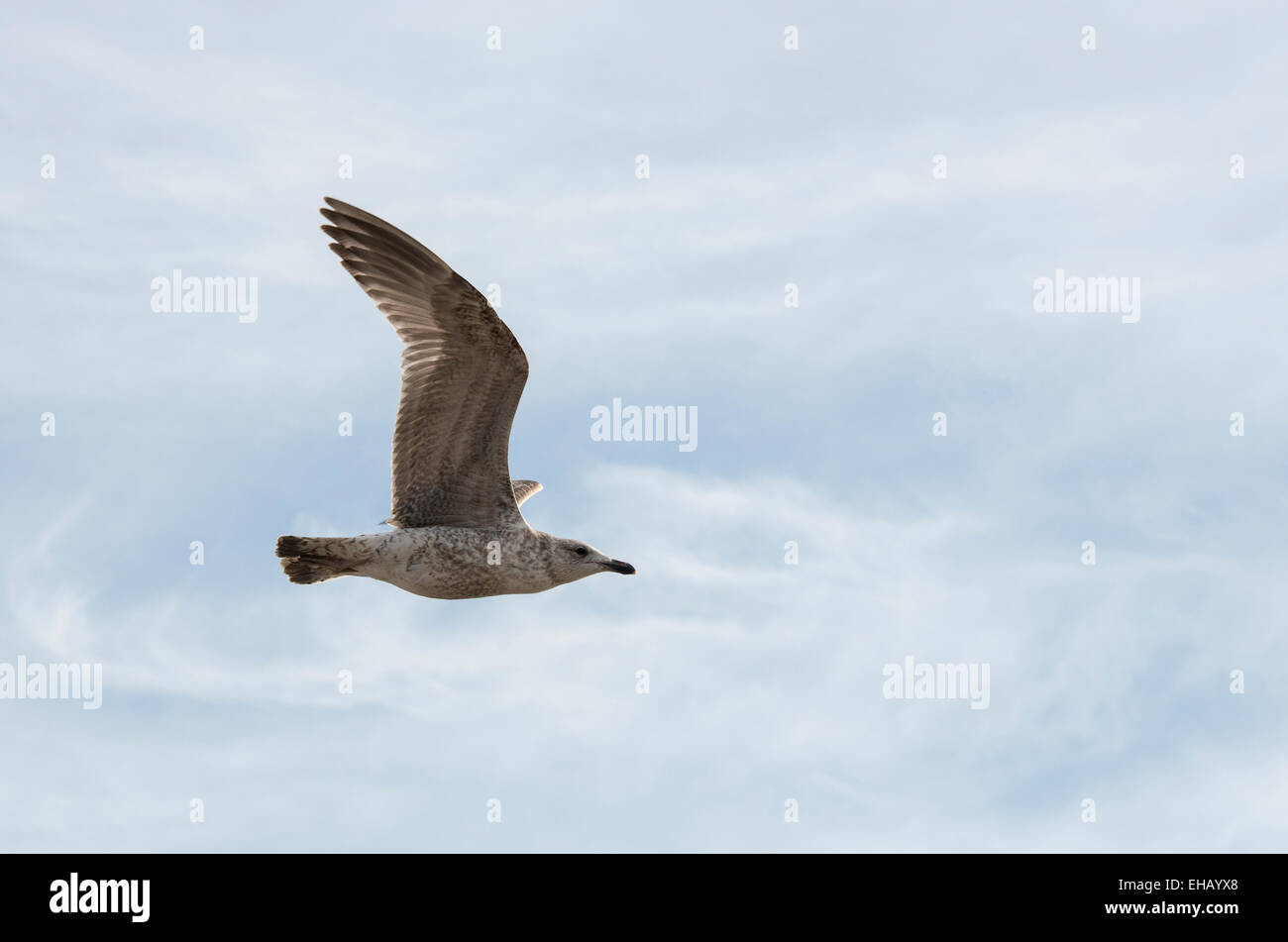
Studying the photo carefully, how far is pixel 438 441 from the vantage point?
57.2 ft

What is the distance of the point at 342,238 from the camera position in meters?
17.6

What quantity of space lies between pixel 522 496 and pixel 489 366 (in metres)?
4.71

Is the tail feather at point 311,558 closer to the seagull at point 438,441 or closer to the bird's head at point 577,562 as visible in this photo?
the seagull at point 438,441

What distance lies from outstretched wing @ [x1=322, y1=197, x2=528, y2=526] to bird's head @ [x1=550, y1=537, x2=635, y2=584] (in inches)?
27.9

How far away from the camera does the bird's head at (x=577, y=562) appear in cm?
1812

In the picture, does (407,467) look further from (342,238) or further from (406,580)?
(342,238)

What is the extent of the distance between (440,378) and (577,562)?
2.91 m

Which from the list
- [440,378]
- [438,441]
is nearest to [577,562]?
[438,441]

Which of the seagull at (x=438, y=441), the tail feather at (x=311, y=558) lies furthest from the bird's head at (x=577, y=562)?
the tail feather at (x=311, y=558)

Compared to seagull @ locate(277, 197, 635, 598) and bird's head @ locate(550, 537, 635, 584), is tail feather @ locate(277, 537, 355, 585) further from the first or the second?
bird's head @ locate(550, 537, 635, 584)

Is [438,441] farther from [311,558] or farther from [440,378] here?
[311,558]

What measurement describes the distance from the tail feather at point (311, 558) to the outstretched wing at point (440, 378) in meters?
0.83
